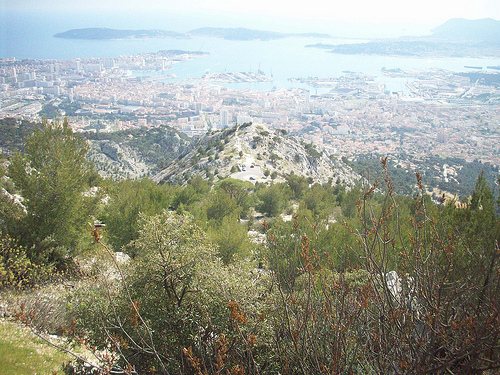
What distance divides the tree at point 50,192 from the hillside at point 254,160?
57.9 feet

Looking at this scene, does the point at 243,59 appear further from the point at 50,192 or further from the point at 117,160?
the point at 50,192

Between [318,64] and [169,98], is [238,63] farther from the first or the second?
[169,98]

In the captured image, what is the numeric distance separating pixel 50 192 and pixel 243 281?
6274 millimetres

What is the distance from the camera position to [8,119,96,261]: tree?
8.77 m

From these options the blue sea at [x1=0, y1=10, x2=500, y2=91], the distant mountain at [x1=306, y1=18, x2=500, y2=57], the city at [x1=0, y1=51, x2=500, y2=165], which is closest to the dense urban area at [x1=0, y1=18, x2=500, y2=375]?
the city at [x1=0, y1=51, x2=500, y2=165]

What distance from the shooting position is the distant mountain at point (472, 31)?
169250mm

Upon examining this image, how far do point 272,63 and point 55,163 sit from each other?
171481mm

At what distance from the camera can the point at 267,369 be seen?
464 centimetres

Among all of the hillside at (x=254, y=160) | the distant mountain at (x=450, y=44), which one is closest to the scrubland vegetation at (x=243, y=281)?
the hillside at (x=254, y=160)

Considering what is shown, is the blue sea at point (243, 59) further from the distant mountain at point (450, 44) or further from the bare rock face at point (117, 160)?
the bare rock face at point (117, 160)

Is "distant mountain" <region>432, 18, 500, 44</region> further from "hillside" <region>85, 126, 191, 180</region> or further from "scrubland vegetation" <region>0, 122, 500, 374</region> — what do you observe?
"scrubland vegetation" <region>0, 122, 500, 374</region>

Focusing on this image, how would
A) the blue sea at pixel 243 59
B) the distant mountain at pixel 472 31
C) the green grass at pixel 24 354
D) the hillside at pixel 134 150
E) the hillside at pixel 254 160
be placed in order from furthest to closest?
1. the distant mountain at pixel 472 31
2. the blue sea at pixel 243 59
3. the hillside at pixel 134 150
4. the hillside at pixel 254 160
5. the green grass at pixel 24 354

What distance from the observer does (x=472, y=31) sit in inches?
7101

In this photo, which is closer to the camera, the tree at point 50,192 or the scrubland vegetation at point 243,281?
the scrubland vegetation at point 243,281
